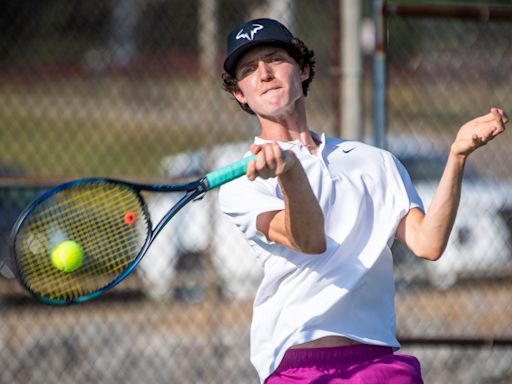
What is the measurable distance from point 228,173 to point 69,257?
696mm

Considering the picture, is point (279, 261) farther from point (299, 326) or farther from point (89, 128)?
point (89, 128)

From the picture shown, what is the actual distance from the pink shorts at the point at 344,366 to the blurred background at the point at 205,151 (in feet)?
5.39

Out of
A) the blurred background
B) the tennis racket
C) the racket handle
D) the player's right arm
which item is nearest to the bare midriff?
the player's right arm

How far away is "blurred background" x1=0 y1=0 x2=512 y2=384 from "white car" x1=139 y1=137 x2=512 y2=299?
0.7 inches

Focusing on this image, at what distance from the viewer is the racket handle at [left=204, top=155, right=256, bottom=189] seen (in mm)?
2845

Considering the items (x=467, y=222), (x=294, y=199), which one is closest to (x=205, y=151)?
(x=467, y=222)

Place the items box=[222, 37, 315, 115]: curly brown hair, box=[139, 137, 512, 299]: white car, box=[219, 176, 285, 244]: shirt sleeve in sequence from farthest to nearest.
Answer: box=[139, 137, 512, 299]: white car < box=[222, 37, 315, 115]: curly brown hair < box=[219, 176, 285, 244]: shirt sleeve

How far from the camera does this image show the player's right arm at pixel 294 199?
8.66 ft

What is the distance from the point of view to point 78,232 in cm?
336

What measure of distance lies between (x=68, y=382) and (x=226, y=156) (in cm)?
179

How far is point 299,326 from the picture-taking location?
9.70 ft

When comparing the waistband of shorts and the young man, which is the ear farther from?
the waistband of shorts

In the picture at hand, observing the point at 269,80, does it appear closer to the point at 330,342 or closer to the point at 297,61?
the point at 297,61

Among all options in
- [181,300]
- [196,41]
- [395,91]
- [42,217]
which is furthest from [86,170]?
[42,217]
